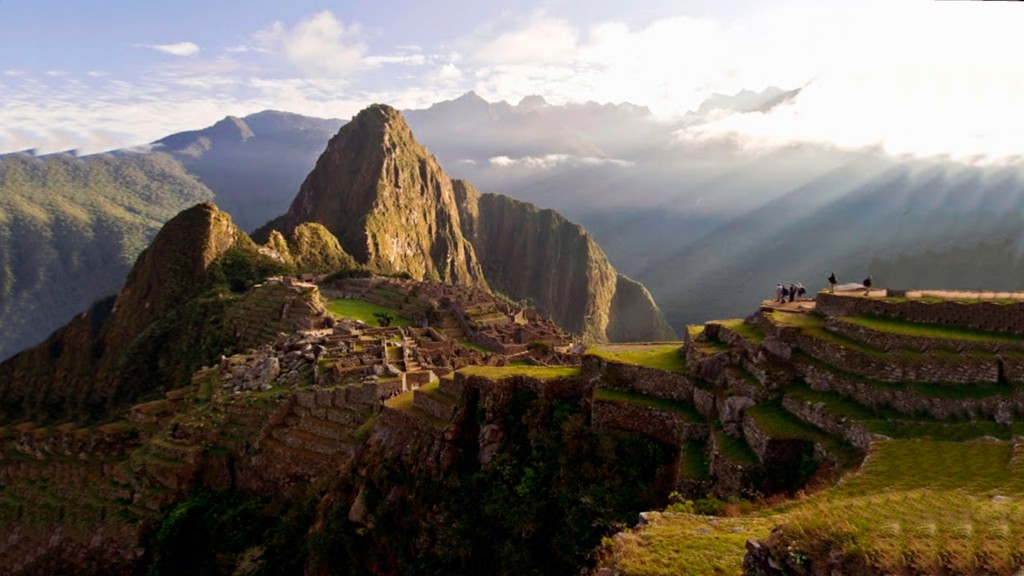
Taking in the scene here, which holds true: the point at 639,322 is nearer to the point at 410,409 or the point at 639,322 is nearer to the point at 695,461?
the point at 410,409

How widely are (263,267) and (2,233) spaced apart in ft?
404

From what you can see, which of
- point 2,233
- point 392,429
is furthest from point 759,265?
point 2,233

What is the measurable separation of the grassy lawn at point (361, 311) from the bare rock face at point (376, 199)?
78662mm

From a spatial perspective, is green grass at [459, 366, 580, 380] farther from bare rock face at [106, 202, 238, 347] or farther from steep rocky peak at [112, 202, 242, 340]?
steep rocky peak at [112, 202, 242, 340]

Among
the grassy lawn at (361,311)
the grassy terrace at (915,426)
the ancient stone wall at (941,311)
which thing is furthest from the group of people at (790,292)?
the grassy lawn at (361,311)

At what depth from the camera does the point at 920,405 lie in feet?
35.1

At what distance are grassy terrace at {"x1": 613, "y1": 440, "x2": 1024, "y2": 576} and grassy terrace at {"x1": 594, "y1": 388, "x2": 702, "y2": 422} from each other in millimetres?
3781

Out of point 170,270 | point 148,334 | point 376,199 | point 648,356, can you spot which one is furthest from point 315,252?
point 648,356

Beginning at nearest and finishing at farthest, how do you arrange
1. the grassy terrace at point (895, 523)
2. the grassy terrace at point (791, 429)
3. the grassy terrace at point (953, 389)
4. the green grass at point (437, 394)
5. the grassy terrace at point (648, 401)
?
the grassy terrace at point (895, 523), the grassy terrace at point (791, 429), the grassy terrace at point (953, 389), the grassy terrace at point (648, 401), the green grass at point (437, 394)

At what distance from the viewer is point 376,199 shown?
171 meters

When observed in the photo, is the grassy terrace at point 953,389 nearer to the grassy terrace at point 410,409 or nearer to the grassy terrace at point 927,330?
the grassy terrace at point 927,330

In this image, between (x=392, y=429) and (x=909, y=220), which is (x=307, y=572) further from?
(x=909, y=220)

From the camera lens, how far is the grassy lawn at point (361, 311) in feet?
210

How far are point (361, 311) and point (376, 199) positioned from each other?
106585 mm
